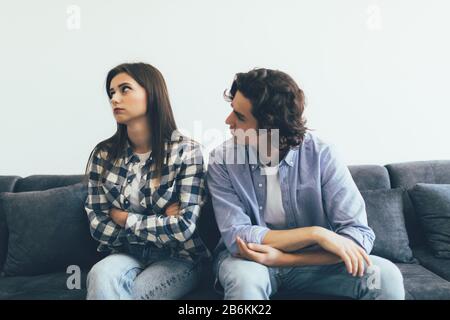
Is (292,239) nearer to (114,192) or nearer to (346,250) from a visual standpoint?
(346,250)

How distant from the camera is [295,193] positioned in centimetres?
122

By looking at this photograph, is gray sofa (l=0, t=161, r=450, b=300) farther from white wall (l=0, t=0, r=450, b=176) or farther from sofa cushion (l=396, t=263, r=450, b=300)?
white wall (l=0, t=0, r=450, b=176)

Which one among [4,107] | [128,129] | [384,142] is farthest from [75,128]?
[384,142]

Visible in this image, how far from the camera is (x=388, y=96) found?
6.13 feet

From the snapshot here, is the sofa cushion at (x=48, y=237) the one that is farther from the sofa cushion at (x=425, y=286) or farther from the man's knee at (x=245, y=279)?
the sofa cushion at (x=425, y=286)

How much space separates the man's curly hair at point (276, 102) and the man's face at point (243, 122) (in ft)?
0.05

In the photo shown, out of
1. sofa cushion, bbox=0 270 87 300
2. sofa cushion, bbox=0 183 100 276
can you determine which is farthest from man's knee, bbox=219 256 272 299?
sofa cushion, bbox=0 183 100 276

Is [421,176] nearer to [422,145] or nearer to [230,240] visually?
[422,145]

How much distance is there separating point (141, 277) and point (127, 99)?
611 mm

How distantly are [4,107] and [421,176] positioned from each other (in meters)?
2.05

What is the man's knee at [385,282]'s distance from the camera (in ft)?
3.34

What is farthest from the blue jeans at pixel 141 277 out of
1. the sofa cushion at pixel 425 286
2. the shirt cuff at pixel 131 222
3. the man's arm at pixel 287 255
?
the sofa cushion at pixel 425 286

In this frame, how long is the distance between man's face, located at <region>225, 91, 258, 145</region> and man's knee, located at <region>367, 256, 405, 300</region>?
54cm

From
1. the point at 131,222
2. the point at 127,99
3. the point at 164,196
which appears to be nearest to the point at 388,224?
the point at 164,196
